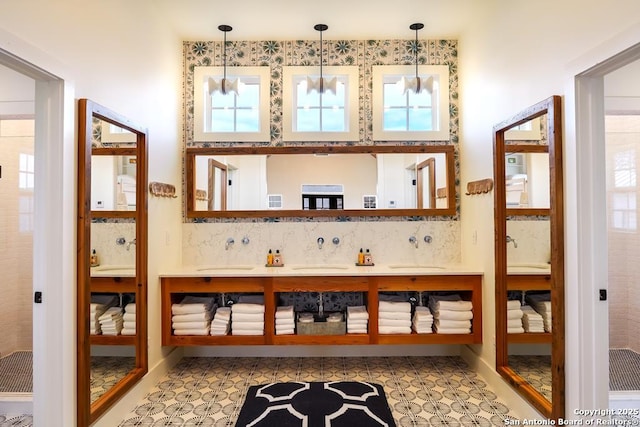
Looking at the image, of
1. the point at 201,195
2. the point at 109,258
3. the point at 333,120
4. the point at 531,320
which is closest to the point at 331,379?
the point at 531,320

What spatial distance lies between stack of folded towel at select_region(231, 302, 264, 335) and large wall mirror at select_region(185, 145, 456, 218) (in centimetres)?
93

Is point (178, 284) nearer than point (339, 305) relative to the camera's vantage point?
Yes

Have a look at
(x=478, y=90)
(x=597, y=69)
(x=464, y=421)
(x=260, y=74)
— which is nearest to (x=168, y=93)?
(x=260, y=74)

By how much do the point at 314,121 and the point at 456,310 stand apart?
7.26 feet

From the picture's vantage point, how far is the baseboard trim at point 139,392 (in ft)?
→ 6.89

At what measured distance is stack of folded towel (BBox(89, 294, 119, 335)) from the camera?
196 centimetres

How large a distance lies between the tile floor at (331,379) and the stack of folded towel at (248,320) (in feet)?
1.33

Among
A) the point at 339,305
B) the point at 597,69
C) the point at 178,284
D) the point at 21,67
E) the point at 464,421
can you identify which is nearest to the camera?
the point at 21,67

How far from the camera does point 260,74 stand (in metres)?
3.38

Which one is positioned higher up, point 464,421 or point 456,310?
point 456,310

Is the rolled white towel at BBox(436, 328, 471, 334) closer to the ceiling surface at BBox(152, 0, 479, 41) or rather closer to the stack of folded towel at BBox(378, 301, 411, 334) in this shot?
the stack of folded towel at BBox(378, 301, 411, 334)

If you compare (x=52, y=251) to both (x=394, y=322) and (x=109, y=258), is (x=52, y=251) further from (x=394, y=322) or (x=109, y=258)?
(x=394, y=322)

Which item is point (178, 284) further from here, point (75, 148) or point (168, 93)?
point (168, 93)

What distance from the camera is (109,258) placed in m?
2.15
